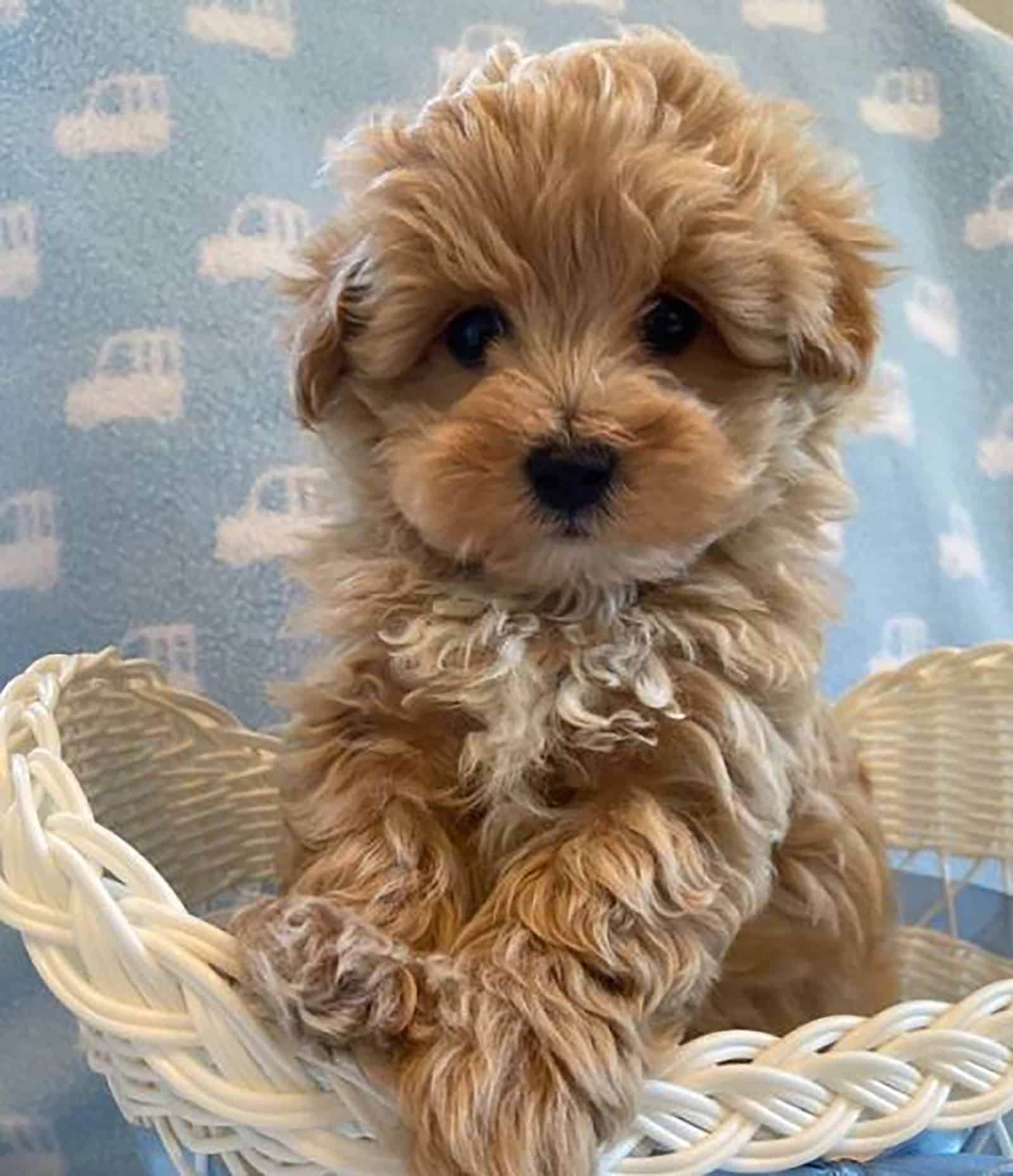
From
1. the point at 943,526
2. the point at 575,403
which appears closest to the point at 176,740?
the point at 575,403

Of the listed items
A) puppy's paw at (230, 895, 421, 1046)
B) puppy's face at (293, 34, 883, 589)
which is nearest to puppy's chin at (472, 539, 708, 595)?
puppy's face at (293, 34, 883, 589)

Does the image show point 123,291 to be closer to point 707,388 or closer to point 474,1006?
point 707,388

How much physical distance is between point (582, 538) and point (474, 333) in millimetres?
213

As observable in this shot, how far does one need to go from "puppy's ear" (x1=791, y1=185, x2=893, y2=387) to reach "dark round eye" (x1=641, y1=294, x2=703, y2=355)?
0.08m

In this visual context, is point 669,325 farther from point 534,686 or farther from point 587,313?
point 534,686

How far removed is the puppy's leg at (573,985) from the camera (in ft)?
3.50

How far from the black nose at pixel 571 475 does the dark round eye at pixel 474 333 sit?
0.49 ft

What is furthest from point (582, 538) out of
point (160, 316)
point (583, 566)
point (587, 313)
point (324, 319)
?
point (160, 316)

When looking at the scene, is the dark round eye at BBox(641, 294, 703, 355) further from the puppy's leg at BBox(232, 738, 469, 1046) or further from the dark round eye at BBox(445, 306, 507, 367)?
the puppy's leg at BBox(232, 738, 469, 1046)

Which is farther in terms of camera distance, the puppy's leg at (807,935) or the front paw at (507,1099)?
the puppy's leg at (807,935)

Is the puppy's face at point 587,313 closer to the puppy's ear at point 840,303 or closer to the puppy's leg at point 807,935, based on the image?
the puppy's ear at point 840,303

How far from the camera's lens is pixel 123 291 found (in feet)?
6.81

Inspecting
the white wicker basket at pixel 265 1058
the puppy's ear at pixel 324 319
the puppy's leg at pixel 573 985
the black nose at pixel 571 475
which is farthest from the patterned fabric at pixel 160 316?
the puppy's leg at pixel 573 985

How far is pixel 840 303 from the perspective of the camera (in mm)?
1410
